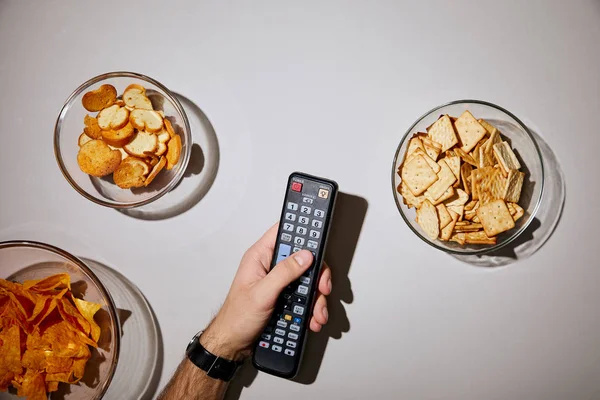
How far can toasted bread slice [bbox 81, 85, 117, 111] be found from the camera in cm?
83

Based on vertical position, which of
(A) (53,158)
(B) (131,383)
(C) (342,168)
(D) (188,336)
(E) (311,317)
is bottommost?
(B) (131,383)

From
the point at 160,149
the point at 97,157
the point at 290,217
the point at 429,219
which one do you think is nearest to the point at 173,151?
the point at 160,149

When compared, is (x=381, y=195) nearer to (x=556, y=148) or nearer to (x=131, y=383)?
(x=556, y=148)

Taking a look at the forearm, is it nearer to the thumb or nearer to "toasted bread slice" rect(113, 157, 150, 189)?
the thumb

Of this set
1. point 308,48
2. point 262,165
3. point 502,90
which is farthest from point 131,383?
point 502,90

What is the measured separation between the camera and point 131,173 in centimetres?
82

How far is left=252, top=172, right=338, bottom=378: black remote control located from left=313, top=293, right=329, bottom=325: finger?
0.04 meters

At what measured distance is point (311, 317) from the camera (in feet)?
2.69

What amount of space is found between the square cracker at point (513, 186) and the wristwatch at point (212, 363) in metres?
0.54

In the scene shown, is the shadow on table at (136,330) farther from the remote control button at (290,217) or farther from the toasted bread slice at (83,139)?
the remote control button at (290,217)

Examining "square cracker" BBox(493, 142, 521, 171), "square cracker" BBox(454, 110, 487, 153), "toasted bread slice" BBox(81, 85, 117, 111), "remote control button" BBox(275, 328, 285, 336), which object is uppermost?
"square cracker" BBox(454, 110, 487, 153)

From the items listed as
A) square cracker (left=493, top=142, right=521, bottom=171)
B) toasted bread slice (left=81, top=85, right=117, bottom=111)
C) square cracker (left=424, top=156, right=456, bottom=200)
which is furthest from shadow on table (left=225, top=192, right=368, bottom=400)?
toasted bread slice (left=81, top=85, right=117, bottom=111)

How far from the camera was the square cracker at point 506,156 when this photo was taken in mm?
749

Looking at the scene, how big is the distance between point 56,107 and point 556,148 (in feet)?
3.06
